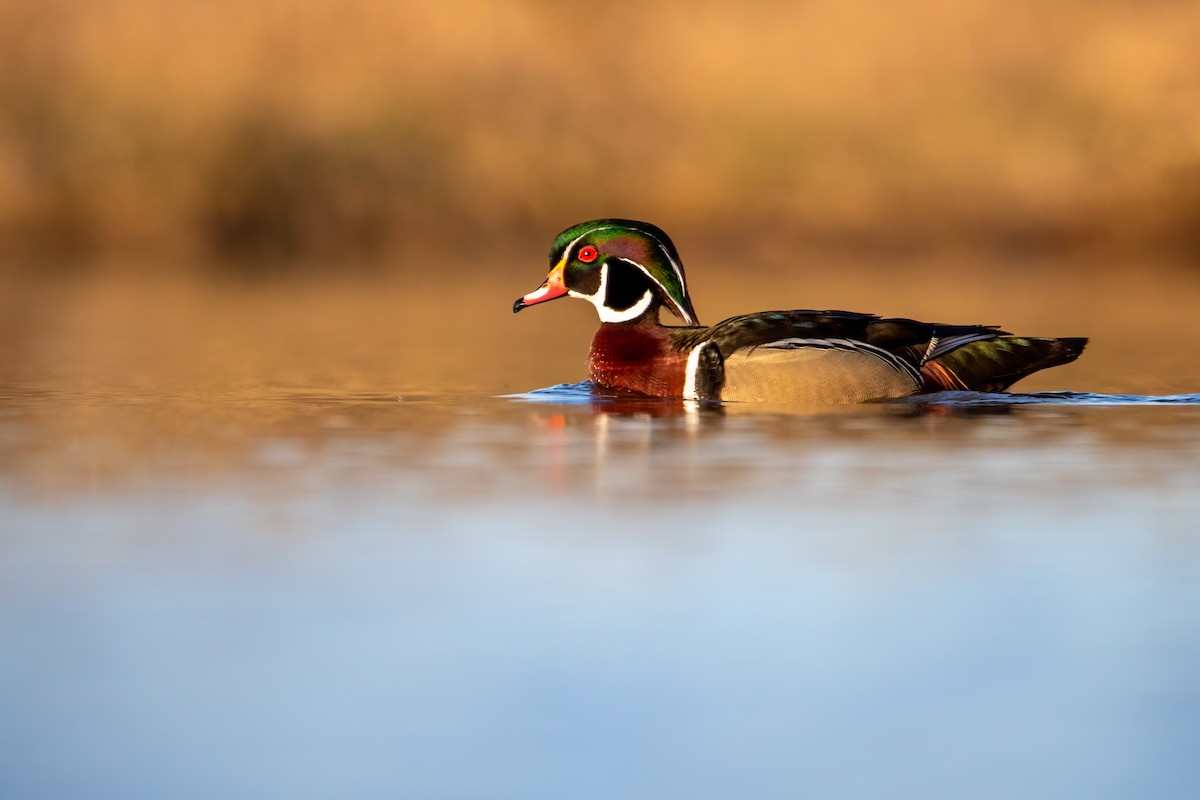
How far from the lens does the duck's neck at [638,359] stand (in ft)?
40.6

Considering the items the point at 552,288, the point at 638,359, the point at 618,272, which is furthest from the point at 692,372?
the point at 552,288

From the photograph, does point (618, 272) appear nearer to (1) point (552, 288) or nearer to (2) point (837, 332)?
(1) point (552, 288)

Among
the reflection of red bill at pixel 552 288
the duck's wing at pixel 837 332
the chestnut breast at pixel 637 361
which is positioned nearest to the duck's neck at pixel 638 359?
the chestnut breast at pixel 637 361

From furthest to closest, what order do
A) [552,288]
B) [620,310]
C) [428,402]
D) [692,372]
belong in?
[552,288] < [620,310] < [428,402] < [692,372]

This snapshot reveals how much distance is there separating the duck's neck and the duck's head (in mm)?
131

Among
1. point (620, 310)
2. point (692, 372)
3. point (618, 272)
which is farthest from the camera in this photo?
point (618, 272)

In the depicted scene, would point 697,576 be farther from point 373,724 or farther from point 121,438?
point 121,438

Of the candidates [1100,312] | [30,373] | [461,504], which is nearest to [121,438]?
[461,504]

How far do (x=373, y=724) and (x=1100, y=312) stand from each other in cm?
1617

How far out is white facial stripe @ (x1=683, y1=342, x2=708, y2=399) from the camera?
1224cm

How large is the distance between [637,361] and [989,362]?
1.91 meters

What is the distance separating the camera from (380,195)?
1913 inches

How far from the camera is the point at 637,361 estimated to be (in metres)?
12.5

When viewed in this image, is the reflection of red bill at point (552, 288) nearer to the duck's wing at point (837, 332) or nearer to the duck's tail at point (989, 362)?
the duck's wing at point (837, 332)
